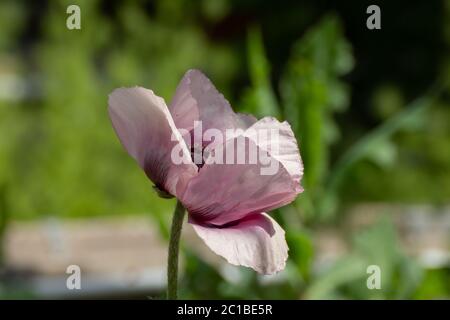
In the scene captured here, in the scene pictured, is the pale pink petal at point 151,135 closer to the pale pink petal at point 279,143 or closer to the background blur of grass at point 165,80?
the pale pink petal at point 279,143

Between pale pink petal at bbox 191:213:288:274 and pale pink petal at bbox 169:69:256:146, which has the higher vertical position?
pale pink petal at bbox 169:69:256:146

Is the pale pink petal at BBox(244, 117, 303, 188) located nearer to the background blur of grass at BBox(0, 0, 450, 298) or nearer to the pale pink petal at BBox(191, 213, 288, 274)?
the pale pink petal at BBox(191, 213, 288, 274)

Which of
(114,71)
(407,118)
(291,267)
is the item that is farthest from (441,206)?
(291,267)

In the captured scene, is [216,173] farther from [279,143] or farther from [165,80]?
[165,80]

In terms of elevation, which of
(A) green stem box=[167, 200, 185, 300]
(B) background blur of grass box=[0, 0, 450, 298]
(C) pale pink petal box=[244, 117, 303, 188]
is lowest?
(A) green stem box=[167, 200, 185, 300]

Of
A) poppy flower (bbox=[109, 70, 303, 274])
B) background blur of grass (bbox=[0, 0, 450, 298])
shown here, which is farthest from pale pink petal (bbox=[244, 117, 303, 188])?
background blur of grass (bbox=[0, 0, 450, 298])

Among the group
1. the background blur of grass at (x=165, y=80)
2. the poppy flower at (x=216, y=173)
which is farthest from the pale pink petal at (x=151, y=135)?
the background blur of grass at (x=165, y=80)

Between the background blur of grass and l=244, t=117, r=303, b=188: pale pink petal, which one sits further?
the background blur of grass
